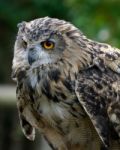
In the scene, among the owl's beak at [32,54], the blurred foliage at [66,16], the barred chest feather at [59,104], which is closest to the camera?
the owl's beak at [32,54]

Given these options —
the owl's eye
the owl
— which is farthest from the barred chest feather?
the owl's eye

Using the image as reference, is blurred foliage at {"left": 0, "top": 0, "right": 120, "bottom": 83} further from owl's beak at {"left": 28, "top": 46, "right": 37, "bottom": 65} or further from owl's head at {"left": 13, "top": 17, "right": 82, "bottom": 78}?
owl's beak at {"left": 28, "top": 46, "right": 37, "bottom": 65}

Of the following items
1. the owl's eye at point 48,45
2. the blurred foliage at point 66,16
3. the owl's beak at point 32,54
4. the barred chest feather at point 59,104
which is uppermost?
the blurred foliage at point 66,16

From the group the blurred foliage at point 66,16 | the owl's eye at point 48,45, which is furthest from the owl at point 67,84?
the blurred foliage at point 66,16

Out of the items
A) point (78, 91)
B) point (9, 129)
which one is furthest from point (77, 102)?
point (9, 129)

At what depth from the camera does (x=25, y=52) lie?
780cm

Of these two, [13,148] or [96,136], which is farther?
[13,148]

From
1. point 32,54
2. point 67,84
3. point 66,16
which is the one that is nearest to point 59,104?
point 67,84

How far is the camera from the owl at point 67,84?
7.76 meters

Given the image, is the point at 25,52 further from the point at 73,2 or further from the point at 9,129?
the point at 9,129

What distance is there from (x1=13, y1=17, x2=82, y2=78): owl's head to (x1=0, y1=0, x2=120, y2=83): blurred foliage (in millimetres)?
2953

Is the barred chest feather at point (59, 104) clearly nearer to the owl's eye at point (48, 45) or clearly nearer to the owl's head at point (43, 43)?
the owl's head at point (43, 43)

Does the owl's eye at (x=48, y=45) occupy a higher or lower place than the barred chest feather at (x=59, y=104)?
higher

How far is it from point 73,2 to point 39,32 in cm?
368
